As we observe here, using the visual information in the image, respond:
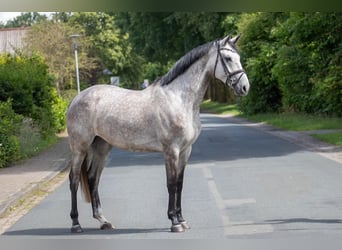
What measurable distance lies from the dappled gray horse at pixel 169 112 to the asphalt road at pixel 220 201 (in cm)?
75

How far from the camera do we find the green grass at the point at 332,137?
21.5m

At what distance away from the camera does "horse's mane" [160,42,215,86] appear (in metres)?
8.12

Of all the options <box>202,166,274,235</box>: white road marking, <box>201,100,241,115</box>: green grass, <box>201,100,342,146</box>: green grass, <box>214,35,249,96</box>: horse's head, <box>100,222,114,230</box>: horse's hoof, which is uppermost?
<box>214,35,249,96</box>: horse's head

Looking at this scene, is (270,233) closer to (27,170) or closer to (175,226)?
(175,226)

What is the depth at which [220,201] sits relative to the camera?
438 inches

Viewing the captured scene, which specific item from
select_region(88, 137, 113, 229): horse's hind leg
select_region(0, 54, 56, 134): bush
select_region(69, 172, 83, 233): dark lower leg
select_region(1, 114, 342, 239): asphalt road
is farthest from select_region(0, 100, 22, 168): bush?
select_region(69, 172, 83, 233): dark lower leg

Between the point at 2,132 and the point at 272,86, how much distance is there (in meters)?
25.8

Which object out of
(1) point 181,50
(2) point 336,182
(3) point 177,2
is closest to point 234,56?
(3) point 177,2

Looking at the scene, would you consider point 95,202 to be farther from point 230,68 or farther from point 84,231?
point 230,68

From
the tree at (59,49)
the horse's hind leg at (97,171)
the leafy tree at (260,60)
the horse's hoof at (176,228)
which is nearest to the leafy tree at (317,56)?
the leafy tree at (260,60)

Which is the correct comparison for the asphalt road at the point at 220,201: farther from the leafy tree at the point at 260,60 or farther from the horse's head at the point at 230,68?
the leafy tree at the point at 260,60

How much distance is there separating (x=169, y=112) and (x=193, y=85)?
409mm

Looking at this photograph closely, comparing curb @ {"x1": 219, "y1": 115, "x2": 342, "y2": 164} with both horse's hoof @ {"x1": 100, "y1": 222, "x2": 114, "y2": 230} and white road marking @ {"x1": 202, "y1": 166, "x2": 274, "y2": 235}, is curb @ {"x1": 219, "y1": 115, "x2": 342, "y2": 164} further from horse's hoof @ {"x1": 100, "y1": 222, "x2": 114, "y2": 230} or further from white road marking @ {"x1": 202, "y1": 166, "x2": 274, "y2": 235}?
horse's hoof @ {"x1": 100, "y1": 222, "x2": 114, "y2": 230}

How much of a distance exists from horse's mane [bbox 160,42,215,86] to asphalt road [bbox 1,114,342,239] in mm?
1710
